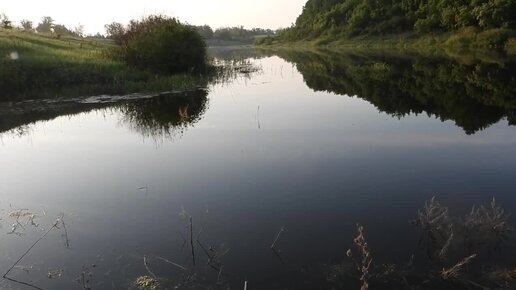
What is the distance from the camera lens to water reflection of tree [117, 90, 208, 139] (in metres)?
18.4

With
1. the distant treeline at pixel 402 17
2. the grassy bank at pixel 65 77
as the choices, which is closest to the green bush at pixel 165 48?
the grassy bank at pixel 65 77

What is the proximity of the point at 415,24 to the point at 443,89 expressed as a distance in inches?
2144

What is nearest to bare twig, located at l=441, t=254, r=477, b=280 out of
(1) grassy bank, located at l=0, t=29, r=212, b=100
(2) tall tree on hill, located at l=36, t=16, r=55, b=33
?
(1) grassy bank, located at l=0, t=29, r=212, b=100

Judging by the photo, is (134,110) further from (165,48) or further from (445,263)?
(445,263)

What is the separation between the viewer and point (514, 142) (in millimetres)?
14266

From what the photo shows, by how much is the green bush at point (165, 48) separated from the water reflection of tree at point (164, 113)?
24.5 ft

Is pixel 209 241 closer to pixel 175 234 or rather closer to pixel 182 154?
pixel 175 234

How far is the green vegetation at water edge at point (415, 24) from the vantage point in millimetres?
55375

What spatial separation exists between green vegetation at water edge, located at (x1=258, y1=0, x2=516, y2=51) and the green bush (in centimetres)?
3614

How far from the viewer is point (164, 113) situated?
21703mm

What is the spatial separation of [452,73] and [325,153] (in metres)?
23.5

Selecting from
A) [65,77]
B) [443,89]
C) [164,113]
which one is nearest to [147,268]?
[164,113]

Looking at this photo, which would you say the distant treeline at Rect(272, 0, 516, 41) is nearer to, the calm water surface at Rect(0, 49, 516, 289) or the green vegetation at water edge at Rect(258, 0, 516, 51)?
the green vegetation at water edge at Rect(258, 0, 516, 51)

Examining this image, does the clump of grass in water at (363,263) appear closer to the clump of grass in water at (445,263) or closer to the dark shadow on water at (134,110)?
the clump of grass in water at (445,263)
